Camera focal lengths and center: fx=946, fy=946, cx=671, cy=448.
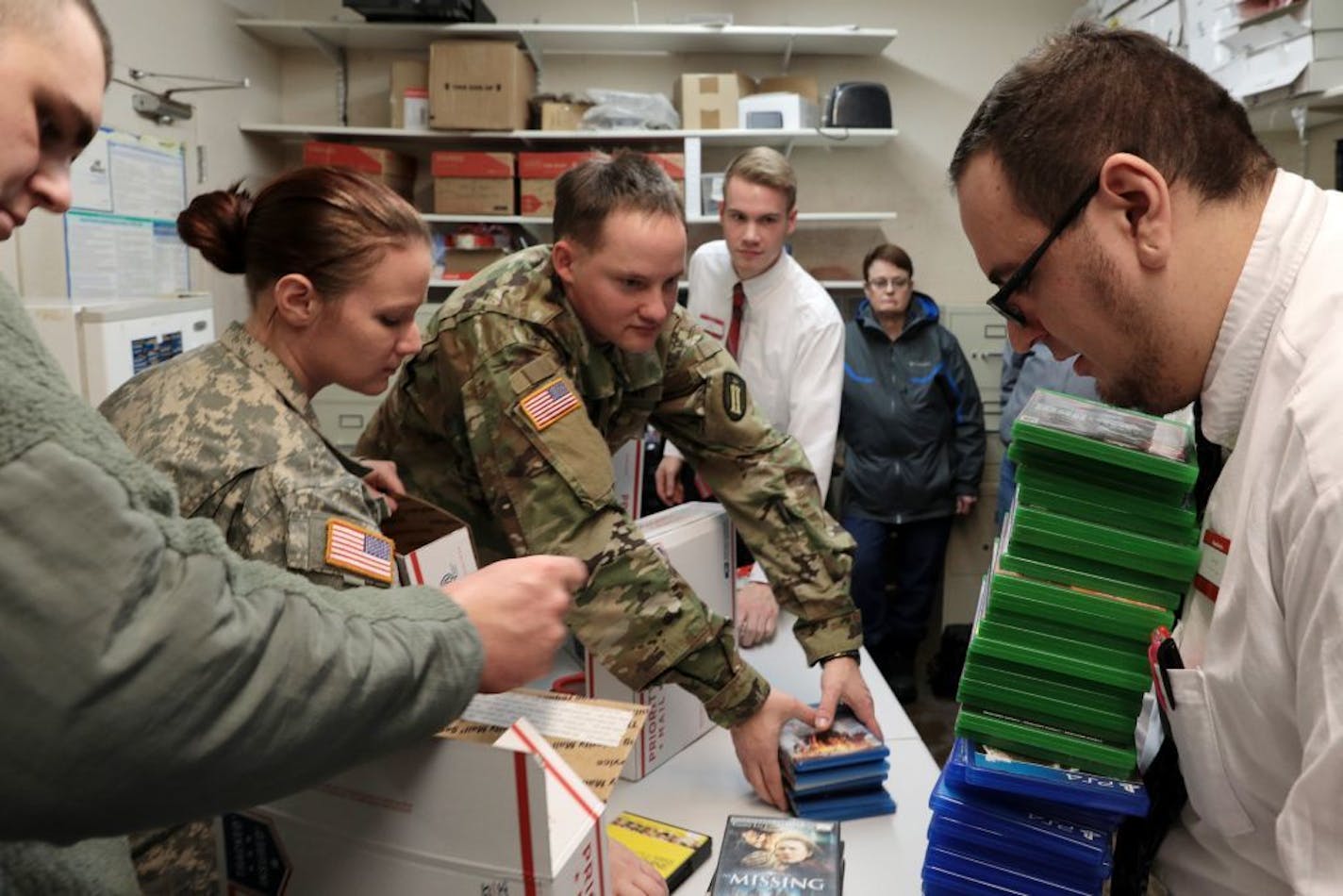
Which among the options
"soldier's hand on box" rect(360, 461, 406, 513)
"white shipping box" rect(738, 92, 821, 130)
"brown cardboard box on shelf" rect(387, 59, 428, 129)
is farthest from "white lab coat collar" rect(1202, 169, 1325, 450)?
"brown cardboard box on shelf" rect(387, 59, 428, 129)

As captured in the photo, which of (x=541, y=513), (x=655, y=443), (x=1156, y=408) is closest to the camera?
(x=1156, y=408)

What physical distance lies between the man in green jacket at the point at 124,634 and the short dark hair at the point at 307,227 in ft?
1.72

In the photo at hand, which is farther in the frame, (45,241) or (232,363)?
(45,241)

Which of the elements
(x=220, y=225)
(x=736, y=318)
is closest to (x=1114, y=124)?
(x=220, y=225)

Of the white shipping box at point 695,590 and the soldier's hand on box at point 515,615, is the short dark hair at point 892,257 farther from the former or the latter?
the soldier's hand on box at point 515,615

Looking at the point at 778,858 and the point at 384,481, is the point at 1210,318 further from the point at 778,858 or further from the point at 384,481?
the point at 384,481

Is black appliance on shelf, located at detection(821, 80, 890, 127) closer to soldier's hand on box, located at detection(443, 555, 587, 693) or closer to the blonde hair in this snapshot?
the blonde hair

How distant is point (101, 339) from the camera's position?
6.33 ft

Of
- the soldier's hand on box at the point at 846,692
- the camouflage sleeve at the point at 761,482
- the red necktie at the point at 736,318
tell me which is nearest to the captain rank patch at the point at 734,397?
the camouflage sleeve at the point at 761,482

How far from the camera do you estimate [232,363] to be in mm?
1078

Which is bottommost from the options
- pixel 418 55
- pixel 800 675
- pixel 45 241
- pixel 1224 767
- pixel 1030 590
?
pixel 800 675

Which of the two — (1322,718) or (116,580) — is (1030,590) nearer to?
(1322,718)

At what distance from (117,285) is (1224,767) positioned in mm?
3214

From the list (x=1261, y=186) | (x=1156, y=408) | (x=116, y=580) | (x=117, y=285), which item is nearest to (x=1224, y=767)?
(x=1156, y=408)
